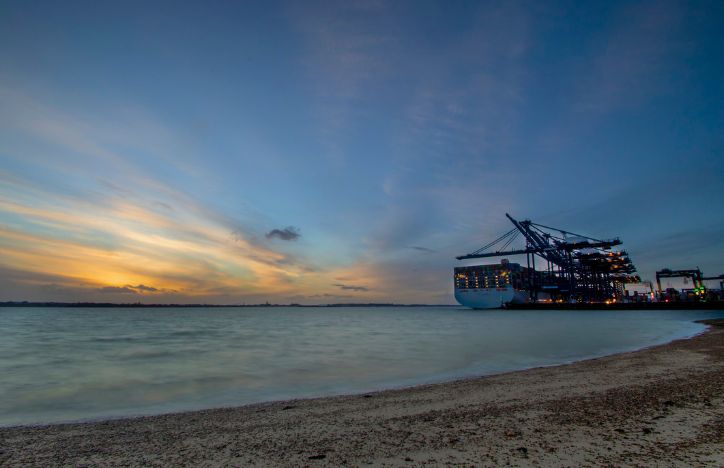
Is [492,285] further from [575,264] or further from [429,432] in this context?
[429,432]

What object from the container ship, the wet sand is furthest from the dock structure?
the wet sand

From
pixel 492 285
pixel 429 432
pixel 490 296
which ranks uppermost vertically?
pixel 492 285

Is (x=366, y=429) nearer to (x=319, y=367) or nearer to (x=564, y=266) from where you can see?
(x=319, y=367)

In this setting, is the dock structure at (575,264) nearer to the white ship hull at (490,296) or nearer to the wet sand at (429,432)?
the white ship hull at (490,296)

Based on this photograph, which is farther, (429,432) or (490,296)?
(490,296)

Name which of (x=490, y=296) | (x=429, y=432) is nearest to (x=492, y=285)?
(x=490, y=296)

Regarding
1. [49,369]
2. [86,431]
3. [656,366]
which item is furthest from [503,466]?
[49,369]

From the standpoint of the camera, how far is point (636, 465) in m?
3.76

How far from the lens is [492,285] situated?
375 feet

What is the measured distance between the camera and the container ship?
112m

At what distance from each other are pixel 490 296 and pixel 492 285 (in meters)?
3.49

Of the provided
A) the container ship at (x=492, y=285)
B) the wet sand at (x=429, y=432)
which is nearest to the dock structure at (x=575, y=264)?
the container ship at (x=492, y=285)

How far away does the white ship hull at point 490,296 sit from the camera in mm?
111062

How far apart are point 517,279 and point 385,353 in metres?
108
